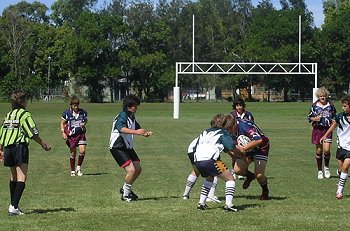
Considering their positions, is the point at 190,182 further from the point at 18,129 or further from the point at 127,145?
the point at 18,129

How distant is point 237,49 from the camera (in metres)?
106

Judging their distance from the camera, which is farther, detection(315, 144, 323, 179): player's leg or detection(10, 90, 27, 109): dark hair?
detection(315, 144, 323, 179): player's leg

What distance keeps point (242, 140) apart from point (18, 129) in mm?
3732

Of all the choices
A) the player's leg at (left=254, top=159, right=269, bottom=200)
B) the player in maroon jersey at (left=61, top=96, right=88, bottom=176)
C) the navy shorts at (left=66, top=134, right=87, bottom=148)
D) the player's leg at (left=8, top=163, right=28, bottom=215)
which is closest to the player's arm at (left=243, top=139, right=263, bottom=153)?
the player's leg at (left=254, top=159, right=269, bottom=200)

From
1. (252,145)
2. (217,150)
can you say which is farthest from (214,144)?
(252,145)

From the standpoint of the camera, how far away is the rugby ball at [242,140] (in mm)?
12492

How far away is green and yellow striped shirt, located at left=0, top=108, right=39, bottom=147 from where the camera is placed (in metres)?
10.9

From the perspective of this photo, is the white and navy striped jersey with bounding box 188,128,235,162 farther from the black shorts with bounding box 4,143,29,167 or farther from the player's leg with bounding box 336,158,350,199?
the player's leg with bounding box 336,158,350,199

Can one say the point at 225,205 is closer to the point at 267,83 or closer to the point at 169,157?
the point at 169,157

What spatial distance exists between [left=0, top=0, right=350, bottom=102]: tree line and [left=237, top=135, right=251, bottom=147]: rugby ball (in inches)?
3476

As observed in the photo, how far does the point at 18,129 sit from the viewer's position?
10.9 m

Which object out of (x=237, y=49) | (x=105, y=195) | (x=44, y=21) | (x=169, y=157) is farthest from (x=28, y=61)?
(x=105, y=195)

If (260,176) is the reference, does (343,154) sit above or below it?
above

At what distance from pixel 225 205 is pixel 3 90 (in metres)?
93.8
